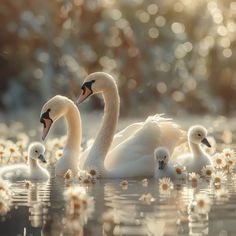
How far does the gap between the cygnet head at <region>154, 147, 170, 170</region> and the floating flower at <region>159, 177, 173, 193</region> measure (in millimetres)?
420

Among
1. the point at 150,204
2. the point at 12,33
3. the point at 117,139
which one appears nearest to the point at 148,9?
the point at 12,33

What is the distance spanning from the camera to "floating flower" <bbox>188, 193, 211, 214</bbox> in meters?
8.48

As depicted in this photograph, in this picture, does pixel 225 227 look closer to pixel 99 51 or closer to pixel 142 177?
pixel 142 177

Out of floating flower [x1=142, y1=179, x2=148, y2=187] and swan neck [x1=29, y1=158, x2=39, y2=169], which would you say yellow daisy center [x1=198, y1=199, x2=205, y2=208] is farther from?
swan neck [x1=29, y1=158, x2=39, y2=169]

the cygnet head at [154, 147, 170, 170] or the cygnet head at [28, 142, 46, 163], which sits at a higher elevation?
the cygnet head at [28, 142, 46, 163]

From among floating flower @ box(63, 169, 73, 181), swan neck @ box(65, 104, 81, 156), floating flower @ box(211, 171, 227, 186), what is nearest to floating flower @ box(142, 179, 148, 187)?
floating flower @ box(211, 171, 227, 186)

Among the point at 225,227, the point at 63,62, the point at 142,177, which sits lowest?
the point at 225,227

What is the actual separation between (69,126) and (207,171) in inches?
67.8

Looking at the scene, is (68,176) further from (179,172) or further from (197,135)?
(197,135)

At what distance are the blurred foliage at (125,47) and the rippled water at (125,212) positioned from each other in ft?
53.3

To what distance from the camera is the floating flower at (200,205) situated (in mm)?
8484

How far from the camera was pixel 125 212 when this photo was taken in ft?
27.7

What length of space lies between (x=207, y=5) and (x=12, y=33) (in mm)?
4906

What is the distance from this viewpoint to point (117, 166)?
11375 mm
